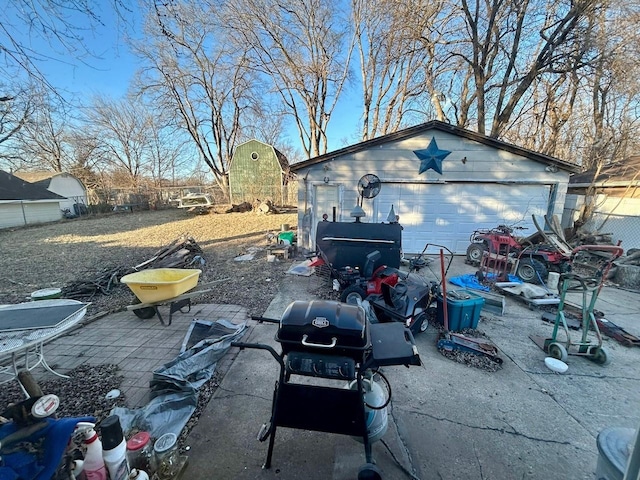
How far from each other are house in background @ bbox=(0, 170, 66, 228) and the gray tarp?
1831 cm

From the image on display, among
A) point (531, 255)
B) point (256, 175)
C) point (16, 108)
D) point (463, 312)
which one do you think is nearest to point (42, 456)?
point (463, 312)

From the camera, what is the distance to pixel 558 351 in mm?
3086

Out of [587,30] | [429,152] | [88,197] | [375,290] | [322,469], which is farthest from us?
[88,197]

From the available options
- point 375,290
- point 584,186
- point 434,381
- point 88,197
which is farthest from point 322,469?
point 88,197

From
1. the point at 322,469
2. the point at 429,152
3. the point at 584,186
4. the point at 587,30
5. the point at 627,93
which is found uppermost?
the point at 587,30

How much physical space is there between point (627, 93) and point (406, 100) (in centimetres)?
887

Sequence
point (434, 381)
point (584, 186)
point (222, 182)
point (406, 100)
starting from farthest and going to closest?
point (222, 182)
point (406, 100)
point (584, 186)
point (434, 381)

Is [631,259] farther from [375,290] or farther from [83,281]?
[83,281]

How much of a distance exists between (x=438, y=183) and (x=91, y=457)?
843 cm

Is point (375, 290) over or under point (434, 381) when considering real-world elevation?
over

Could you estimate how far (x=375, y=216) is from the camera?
8102 millimetres

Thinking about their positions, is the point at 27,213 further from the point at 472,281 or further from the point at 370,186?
the point at 472,281

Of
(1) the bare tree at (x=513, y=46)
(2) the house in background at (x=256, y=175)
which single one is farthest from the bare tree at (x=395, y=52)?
(2) the house in background at (x=256, y=175)

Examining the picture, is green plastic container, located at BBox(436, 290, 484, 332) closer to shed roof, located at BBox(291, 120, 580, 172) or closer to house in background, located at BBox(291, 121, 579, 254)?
house in background, located at BBox(291, 121, 579, 254)
